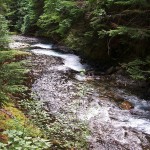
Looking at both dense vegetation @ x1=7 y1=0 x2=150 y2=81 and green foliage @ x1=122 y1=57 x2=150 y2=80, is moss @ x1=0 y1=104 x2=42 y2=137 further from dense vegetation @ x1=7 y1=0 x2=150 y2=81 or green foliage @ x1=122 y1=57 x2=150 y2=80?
green foliage @ x1=122 y1=57 x2=150 y2=80

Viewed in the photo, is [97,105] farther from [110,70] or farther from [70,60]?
[70,60]

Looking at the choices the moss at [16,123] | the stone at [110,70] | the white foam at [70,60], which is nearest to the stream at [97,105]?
the white foam at [70,60]

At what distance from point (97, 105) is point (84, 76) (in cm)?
382

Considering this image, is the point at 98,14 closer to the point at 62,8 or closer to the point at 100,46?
the point at 100,46

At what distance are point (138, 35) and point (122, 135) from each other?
15.3 feet

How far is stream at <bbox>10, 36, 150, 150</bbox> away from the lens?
25.3ft

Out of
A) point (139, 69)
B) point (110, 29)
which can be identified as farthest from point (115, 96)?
point (110, 29)

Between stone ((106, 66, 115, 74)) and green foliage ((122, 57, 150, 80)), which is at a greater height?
green foliage ((122, 57, 150, 80))

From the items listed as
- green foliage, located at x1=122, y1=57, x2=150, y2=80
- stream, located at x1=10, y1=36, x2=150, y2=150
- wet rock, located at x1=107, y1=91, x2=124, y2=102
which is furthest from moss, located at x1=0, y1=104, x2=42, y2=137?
green foliage, located at x1=122, y1=57, x2=150, y2=80

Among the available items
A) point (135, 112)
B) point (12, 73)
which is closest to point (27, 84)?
point (135, 112)

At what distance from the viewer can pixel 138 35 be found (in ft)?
36.9

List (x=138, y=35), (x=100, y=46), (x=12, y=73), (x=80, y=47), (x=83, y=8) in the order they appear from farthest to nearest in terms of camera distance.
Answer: (x=83, y=8), (x=80, y=47), (x=100, y=46), (x=138, y=35), (x=12, y=73)

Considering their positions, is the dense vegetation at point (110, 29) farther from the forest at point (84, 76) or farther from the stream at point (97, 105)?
the stream at point (97, 105)

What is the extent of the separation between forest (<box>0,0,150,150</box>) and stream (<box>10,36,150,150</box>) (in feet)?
0.13
